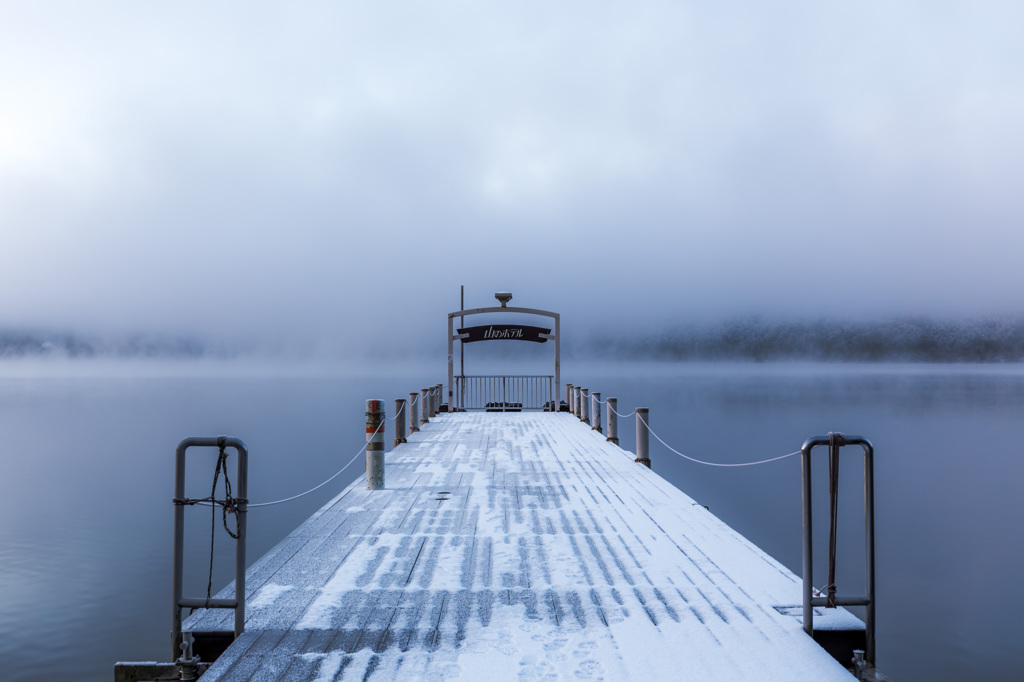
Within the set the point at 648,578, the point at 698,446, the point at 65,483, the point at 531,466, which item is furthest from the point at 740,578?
the point at 698,446

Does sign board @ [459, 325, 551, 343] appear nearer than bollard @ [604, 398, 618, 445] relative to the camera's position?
No

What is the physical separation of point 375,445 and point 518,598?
506cm

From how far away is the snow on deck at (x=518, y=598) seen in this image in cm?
373

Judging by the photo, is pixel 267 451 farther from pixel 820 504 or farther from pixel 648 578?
pixel 648 578

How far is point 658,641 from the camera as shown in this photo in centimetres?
401

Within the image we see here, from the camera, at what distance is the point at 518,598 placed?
4.78m

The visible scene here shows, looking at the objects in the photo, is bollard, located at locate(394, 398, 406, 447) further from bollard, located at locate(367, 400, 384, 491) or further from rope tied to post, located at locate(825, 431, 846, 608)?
rope tied to post, located at locate(825, 431, 846, 608)

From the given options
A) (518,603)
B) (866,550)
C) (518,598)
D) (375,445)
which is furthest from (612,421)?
(866,550)

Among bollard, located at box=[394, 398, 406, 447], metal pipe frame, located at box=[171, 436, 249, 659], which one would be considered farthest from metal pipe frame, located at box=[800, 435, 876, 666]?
bollard, located at box=[394, 398, 406, 447]

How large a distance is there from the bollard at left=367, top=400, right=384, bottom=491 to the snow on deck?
2.23 feet

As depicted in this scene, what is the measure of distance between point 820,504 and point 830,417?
45222 millimetres

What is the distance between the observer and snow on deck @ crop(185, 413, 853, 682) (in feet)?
12.2

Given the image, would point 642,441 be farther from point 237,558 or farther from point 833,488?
point 237,558

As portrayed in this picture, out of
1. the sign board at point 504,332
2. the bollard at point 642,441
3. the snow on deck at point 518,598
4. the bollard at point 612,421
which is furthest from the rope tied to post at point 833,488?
the sign board at point 504,332
